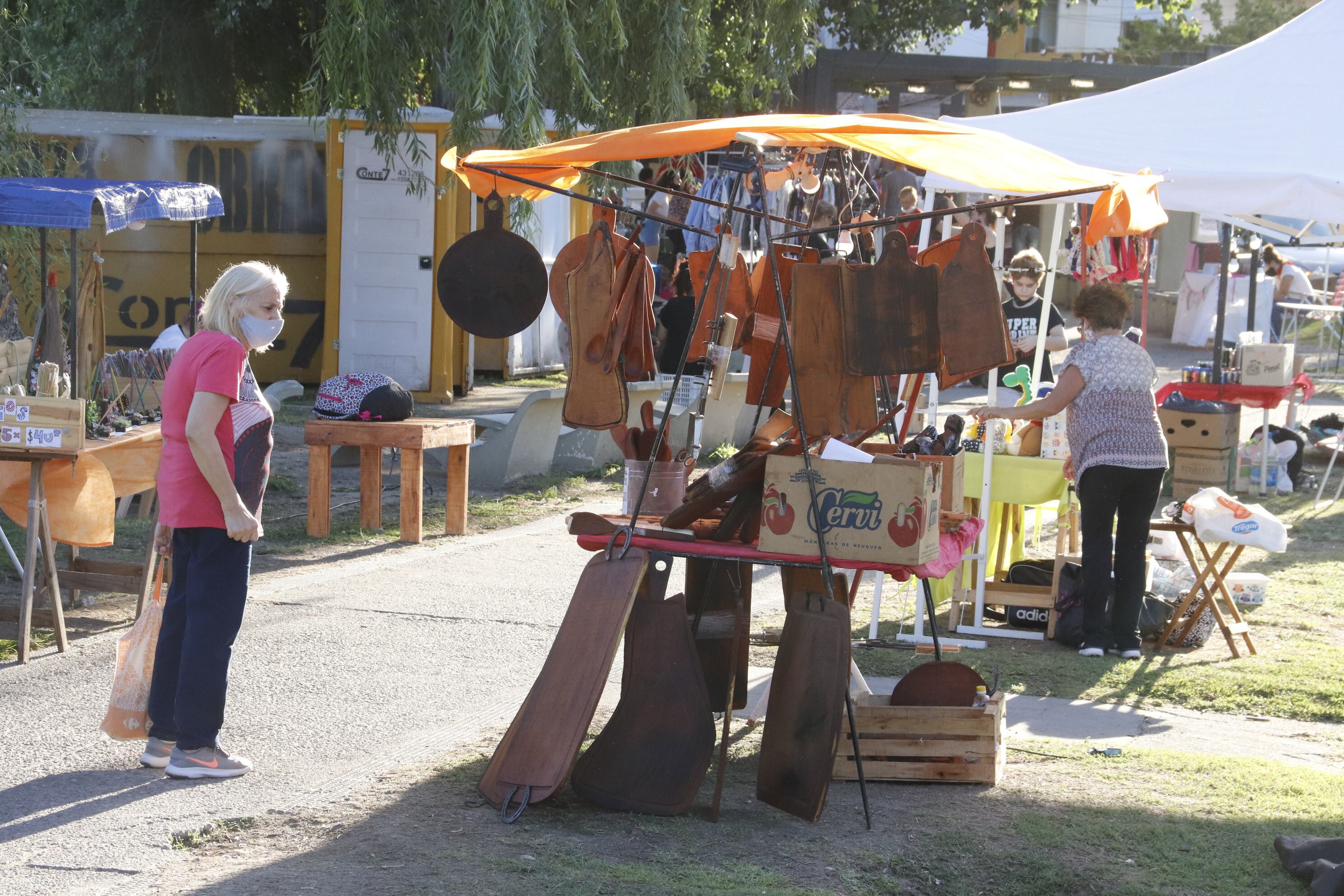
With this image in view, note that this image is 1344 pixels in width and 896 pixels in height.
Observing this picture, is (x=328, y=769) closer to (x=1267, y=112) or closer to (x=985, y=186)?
(x=985, y=186)

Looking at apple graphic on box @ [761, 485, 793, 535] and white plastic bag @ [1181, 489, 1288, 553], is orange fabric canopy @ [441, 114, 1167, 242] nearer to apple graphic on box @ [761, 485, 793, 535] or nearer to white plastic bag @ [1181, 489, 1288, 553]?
apple graphic on box @ [761, 485, 793, 535]

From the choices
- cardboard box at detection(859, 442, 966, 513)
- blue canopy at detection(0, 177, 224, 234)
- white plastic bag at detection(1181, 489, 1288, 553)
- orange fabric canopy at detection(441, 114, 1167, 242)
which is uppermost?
orange fabric canopy at detection(441, 114, 1167, 242)

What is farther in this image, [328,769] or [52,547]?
[52,547]

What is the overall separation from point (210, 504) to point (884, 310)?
2299 mm

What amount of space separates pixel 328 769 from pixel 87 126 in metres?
11.1

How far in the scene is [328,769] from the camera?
4.82 meters

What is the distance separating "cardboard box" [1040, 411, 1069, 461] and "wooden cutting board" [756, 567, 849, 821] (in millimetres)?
3176

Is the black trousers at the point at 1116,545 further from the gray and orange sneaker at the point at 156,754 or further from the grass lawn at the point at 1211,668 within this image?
the gray and orange sneaker at the point at 156,754

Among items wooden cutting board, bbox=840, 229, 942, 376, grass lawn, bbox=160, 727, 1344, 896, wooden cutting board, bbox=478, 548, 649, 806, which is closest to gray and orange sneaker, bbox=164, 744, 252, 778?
grass lawn, bbox=160, 727, 1344, 896

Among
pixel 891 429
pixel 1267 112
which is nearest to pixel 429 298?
pixel 1267 112

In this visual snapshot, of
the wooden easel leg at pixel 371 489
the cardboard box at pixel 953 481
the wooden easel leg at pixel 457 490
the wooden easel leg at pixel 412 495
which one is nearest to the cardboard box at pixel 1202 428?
the cardboard box at pixel 953 481

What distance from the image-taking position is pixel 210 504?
4.53 m

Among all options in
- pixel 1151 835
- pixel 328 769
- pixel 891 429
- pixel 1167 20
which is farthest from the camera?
pixel 1167 20

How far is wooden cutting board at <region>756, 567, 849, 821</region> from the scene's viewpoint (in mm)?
4512
